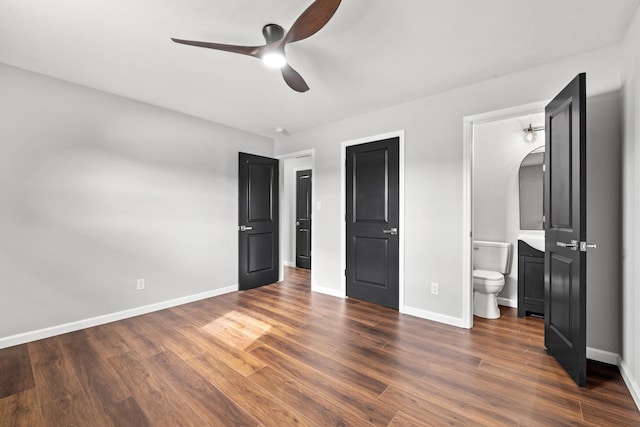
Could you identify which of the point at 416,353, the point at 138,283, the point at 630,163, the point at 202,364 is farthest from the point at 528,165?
the point at 138,283

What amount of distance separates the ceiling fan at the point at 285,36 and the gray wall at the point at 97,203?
72.0 inches

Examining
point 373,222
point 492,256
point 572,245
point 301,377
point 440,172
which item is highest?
point 440,172

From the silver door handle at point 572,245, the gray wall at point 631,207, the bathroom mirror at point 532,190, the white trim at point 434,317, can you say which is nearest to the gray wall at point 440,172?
the white trim at point 434,317

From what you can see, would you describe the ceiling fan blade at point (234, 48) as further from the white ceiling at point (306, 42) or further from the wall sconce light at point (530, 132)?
the wall sconce light at point (530, 132)

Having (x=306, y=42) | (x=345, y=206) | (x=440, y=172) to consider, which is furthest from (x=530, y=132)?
(x=306, y=42)

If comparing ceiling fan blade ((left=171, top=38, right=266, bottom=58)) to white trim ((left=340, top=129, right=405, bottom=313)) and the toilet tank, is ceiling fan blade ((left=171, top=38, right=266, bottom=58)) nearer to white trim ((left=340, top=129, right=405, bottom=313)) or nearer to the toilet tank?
white trim ((left=340, top=129, right=405, bottom=313))

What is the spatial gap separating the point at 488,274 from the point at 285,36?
10.6 feet

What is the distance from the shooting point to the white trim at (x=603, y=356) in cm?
216

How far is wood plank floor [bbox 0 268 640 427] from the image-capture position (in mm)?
1648

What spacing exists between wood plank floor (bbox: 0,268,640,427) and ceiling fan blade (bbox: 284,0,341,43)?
88.5 inches

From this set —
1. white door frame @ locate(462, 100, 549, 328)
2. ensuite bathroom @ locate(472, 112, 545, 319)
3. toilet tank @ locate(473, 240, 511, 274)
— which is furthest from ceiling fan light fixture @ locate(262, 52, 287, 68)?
toilet tank @ locate(473, 240, 511, 274)

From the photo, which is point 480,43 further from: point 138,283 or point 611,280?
point 138,283

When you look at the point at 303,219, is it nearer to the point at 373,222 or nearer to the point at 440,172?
the point at 373,222

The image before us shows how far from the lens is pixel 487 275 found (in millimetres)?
3256
